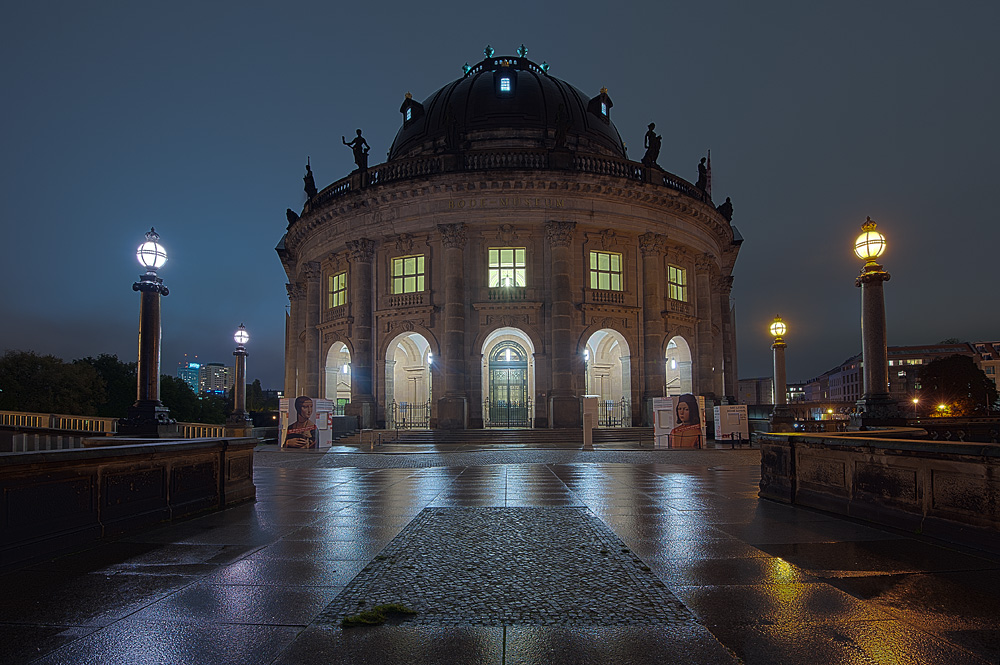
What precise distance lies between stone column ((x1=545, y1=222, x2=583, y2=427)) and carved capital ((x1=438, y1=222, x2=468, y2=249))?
4.53 meters

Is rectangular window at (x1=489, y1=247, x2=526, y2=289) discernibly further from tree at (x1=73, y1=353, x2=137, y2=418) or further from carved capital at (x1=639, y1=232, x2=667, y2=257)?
tree at (x1=73, y1=353, x2=137, y2=418)

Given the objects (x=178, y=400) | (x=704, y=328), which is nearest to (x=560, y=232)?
(x=704, y=328)

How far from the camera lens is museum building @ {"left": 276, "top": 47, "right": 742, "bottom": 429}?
31.7 m

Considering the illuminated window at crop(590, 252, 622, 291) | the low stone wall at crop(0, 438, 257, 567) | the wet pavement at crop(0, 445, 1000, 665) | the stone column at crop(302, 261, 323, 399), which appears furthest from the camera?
the stone column at crop(302, 261, 323, 399)

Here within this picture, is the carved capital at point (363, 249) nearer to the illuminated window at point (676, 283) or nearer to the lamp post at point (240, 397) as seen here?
the lamp post at point (240, 397)

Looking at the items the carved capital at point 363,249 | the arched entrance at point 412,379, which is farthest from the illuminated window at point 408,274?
the arched entrance at point 412,379

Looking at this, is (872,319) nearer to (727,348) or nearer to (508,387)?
(508,387)

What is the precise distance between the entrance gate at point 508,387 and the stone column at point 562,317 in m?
3.45

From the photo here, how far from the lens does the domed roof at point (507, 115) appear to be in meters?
38.9

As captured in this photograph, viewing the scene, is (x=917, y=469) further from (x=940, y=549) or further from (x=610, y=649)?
(x=610, y=649)

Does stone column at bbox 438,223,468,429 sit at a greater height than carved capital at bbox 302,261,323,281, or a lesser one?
lesser

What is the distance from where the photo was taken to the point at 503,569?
5.55 metres

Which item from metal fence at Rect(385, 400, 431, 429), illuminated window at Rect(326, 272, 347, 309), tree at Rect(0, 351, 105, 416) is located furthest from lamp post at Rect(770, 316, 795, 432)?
tree at Rect(0, 351, 105, 416)

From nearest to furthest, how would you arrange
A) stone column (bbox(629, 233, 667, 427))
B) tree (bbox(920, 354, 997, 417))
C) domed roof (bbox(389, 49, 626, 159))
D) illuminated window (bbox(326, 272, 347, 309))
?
stone column (bbox(629, 233, 667, 427)) < illuminated window (bbox(326, 272, 347, 309)) < domed roof (bbox(389, 49, 626, 159)) < tree (bbox(920, 354, 997, 417))
